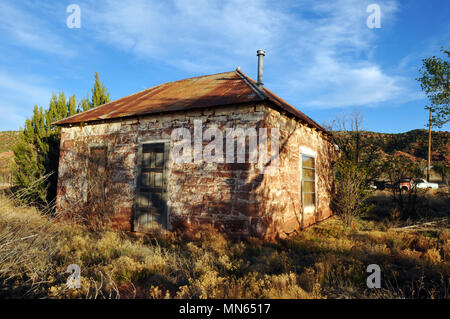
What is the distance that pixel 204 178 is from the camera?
648 cm

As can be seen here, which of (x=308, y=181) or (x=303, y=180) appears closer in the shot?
(x=303, y=180)

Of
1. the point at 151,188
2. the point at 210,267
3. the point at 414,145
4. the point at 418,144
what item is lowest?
the point at 210,267

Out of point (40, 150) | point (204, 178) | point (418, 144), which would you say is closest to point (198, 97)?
point (204, 178)

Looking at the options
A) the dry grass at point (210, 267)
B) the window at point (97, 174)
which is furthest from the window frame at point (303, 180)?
the window at point (97, 174)

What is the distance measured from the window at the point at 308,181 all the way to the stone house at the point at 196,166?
33 millimetres

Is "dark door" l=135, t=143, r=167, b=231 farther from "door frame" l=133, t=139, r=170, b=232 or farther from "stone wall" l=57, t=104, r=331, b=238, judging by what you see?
"stone wall" l=57, t=104, r=331, b=238

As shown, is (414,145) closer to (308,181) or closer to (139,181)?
(308,181)

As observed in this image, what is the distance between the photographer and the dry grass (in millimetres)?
3564

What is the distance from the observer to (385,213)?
10078 millimetres

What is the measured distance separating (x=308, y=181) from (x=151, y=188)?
4.78m

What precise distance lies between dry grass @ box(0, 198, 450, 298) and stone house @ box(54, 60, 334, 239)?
699 millimetres

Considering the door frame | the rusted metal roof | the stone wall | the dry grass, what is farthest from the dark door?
the rusted metal roof

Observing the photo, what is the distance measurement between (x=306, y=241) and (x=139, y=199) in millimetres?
4436

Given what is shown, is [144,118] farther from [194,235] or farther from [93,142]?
[194,235]
